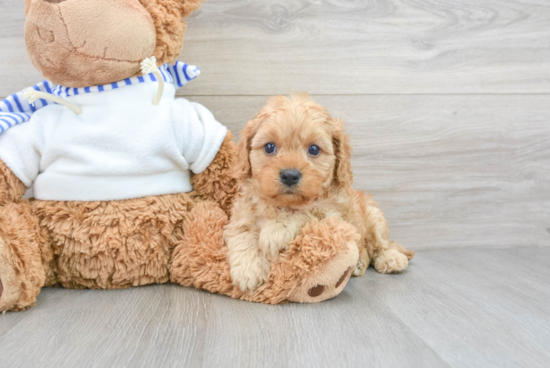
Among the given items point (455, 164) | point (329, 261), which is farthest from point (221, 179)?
point (455, 164)

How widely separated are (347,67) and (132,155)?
0.94 meters

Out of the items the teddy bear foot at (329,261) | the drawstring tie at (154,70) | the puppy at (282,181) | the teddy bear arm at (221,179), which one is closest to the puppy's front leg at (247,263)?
the puppy at (282,181)

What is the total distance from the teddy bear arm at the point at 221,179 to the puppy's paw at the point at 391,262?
1.96 feet

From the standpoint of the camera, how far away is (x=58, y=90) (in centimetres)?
136

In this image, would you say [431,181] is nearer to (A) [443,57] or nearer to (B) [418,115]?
(B) [418,115]

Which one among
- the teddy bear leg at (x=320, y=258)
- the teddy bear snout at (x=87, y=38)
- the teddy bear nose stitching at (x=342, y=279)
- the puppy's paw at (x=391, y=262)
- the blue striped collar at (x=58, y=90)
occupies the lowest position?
the puppy's paw at (x=391, y=262)

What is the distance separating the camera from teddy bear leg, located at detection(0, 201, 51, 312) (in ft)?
3.72

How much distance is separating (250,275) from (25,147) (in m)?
0.76

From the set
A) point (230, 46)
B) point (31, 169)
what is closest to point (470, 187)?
point (230, 46)

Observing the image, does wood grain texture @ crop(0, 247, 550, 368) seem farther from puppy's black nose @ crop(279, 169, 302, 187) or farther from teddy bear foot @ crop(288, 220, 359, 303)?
puppy's black nose @ crop(279, 169, 302, 187)

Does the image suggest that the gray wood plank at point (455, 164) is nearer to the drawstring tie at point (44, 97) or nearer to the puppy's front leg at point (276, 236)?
the puppy's front leg at point (276, 236)

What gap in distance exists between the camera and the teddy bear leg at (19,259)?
44.7 inches

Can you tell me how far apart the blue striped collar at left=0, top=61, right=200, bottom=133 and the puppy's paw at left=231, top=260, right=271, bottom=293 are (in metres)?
0.66

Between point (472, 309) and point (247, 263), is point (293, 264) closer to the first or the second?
point (247, 263)
